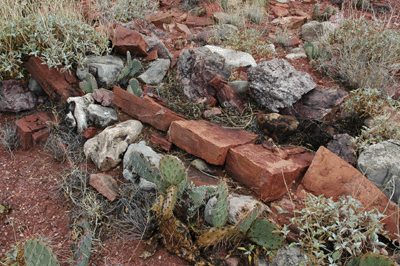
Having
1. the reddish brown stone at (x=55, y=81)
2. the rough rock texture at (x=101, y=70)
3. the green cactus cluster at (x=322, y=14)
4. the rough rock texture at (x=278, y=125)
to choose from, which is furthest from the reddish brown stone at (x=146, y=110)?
the green cactus cluster at (x=322, y=14)

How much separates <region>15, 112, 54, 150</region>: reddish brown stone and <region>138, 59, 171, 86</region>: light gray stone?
1.32 metres

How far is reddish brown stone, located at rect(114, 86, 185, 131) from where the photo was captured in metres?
3.35

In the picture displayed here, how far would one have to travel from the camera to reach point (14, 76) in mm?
3896

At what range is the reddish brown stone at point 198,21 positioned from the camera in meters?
6.02

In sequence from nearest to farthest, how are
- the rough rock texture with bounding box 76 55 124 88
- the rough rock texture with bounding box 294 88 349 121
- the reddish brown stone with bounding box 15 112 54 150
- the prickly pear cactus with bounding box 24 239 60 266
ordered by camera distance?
the prickly pear cactus with bounding box 24 239 60 266 → the rough rock texture with bounding box 294 88 349 121 → the reddish brown stone with bounding box 15 112 54 150 → the rough rock texture with bounding box 76 55 124 88

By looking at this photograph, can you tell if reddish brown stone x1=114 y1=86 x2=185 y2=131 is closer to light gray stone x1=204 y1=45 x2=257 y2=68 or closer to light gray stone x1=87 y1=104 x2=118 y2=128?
light gray stone x1=87 y1=104 x2=118 y2=128

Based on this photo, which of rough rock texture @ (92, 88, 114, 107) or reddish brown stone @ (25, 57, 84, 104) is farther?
reddish brown stone @ (25, 57, 84, 104)

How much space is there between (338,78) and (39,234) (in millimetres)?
4249

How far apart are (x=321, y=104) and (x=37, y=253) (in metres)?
3.14

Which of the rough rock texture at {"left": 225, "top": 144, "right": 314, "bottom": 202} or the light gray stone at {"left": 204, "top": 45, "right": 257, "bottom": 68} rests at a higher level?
the light gray stone at {"left": 204, "top": 45, "right": 257, "bottom": 68}

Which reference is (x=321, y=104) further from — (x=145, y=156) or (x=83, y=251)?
(x=83, y=251)

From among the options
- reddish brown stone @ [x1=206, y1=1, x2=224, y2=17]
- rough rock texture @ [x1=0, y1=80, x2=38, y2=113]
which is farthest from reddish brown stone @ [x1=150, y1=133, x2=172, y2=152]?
reddish brown stone @ [x1=206, y1=1, x2=224, y2=17]

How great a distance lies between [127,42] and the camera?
4.22m

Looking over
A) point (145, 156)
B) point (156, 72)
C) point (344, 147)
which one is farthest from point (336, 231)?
point (156, 72)
